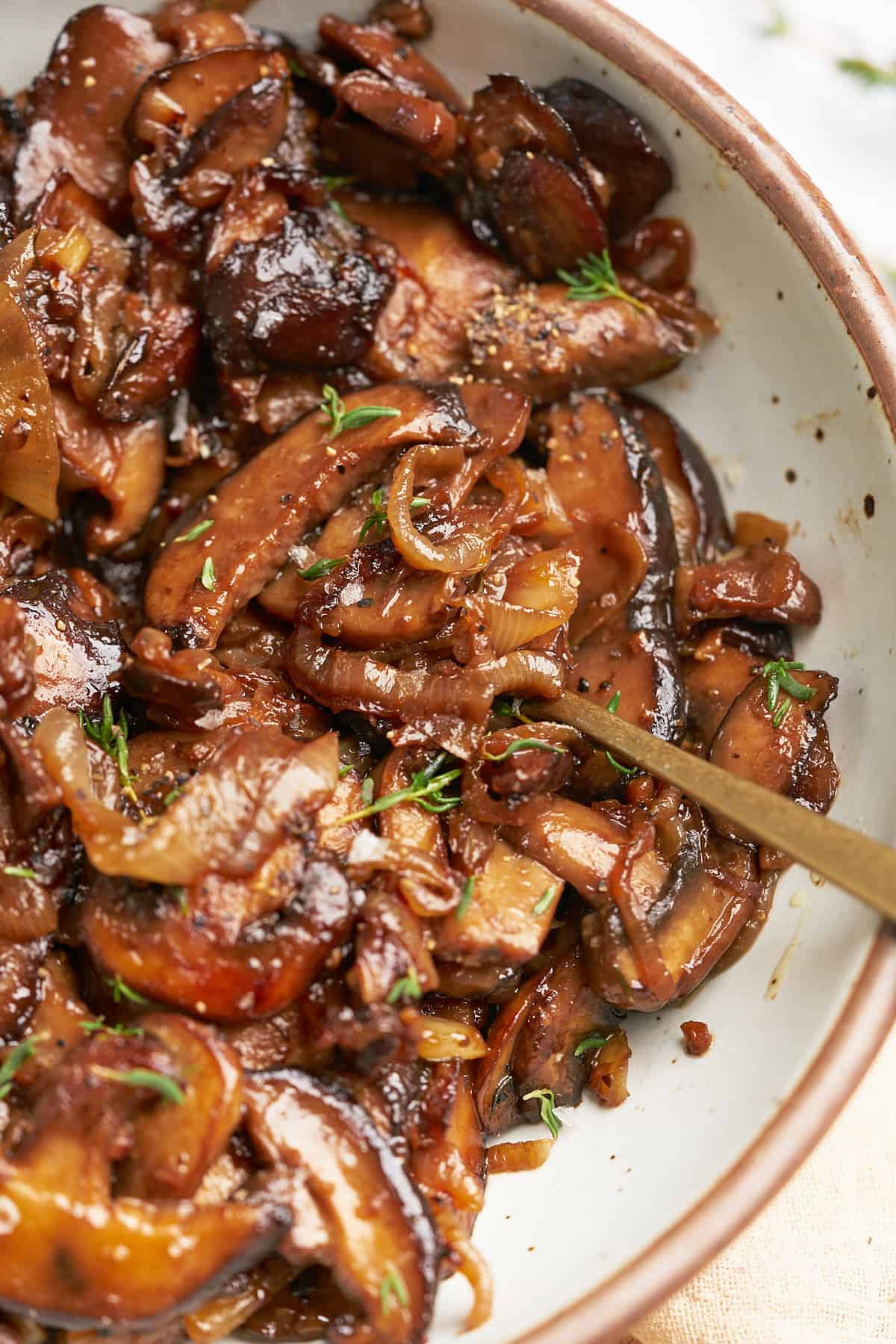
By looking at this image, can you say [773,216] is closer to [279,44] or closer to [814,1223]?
[279,44]

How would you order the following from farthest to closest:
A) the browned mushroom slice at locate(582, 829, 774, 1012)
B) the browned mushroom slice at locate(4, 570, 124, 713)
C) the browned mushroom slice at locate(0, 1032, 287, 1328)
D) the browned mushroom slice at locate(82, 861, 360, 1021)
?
the browned mushroom slice at locate(4, 570, 124, 713)
the browned mushroom slice at locate(582, 829, 774, 1012)
the browned mushroom slice at locate(82, 861, 360, 1021)
the browned mushroom slice at locate(0, 1032, 287, 1328)

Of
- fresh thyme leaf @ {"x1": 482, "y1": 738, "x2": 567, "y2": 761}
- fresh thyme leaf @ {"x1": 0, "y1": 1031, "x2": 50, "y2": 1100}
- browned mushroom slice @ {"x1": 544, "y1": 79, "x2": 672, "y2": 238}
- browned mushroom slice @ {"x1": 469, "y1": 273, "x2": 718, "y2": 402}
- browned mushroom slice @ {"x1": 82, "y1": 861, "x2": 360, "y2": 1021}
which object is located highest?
browned mushroom slice @ {"x1": 544, "y1": 79, "x2": 672, "y2": 238}

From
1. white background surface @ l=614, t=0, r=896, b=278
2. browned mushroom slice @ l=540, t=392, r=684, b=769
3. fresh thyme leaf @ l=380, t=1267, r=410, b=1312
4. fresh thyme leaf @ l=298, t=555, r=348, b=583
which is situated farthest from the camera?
white background surface @ l=614, t=0, r=896, b=278

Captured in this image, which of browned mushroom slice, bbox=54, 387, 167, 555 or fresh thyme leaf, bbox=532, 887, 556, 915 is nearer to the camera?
fresh thyme leaf, bbox=532, 887, 556, 915

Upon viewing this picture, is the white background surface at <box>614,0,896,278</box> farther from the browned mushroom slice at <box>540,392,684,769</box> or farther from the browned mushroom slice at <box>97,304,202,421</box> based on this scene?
the browned mushroom slice at <box>97,304,202,421</box>

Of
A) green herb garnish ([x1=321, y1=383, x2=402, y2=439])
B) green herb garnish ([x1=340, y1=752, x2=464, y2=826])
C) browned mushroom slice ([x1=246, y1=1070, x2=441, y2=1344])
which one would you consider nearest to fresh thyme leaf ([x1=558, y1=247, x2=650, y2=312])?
green herb garnish ([x1=321, y1=383, x2=402, y2=439])

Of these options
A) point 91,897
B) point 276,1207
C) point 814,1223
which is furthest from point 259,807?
point 814,1223

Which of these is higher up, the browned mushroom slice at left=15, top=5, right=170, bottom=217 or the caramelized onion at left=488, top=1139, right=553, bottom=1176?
the browned mushroom slice at left=15, top=5, right=170, bottom=217
